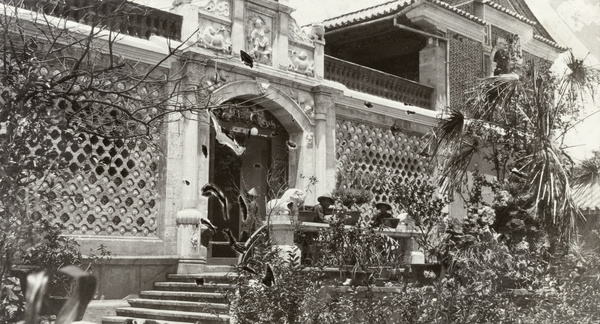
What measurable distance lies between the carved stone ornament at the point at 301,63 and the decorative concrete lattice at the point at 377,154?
56.0 inches

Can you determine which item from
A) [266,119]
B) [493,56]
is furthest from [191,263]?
[493,56]

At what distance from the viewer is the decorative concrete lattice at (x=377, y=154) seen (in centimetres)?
1720

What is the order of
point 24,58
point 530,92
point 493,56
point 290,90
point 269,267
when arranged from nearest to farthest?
1. point 24,58
2. point 269,267
3. point 530,92
4. point 290,90
5. point 493,56

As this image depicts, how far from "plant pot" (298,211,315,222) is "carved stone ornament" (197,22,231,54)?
162 inches

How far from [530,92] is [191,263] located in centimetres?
633

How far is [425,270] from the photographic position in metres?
10.7

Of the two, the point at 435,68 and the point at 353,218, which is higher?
the point at 435,68

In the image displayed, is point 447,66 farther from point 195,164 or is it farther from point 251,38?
point 195,164

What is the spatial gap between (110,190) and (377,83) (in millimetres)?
7844

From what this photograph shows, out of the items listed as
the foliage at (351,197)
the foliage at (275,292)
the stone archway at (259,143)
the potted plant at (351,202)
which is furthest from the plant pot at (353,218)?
the stone archway at (259,143)

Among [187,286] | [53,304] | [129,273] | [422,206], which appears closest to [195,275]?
[187,286]

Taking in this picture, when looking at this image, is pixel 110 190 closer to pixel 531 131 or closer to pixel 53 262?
pixel 53 262

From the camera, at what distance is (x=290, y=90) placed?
1595 centimetres

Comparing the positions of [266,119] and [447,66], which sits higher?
[447,66]
